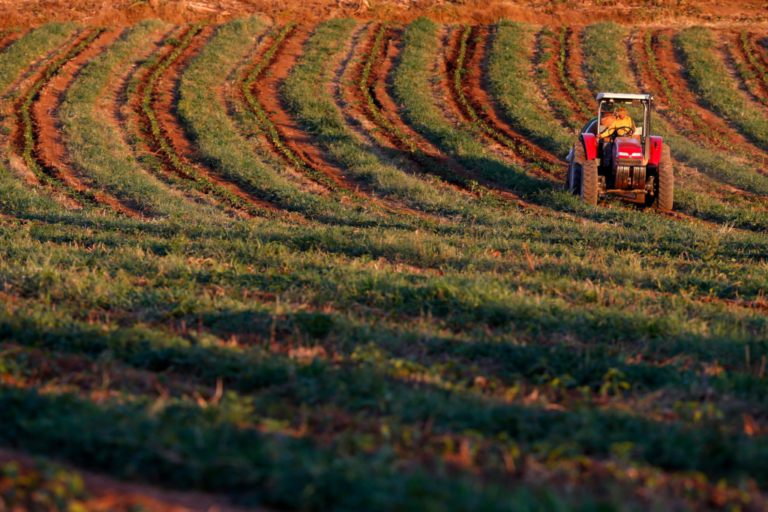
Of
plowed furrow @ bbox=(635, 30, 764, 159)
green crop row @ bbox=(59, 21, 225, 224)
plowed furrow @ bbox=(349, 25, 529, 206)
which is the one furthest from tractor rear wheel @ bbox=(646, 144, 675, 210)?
green crop row @ bbox=(59, 21, 225, 224)

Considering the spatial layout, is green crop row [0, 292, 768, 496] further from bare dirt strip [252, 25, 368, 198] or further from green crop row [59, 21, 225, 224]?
bare dirt strip [252, 25, 368, 198]

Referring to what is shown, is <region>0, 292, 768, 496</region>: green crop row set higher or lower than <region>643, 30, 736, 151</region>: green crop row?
lower

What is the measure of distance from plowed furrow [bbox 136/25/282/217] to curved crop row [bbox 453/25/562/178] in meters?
7.38

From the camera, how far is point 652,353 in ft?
14.8

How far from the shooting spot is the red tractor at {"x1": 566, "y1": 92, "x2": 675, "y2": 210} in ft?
39.1

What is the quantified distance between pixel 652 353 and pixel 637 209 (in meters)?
8.75

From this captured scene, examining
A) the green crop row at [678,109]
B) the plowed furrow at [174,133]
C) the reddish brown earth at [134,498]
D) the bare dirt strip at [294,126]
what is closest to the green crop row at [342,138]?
the bare dirt strip at [294,126]

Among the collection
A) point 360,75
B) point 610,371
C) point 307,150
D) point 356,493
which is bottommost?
point 356,493

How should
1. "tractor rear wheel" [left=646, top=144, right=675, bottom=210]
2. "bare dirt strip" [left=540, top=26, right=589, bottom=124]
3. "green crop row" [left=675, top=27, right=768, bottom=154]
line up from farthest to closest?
"bare dirt strip" [left=540, top=26, right=589, bottom=124] < "green crop row" [left=675, top=27, right=768, bottom=154] < "tractor rear wheel" [left=646, top=144, right=675, bottom=210]

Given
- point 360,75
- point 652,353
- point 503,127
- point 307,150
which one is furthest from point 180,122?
point 652,353

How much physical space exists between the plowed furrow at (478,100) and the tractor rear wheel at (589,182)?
9.47ft

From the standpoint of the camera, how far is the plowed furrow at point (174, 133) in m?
13.1

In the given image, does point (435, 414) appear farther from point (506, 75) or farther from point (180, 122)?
point (506, 75)

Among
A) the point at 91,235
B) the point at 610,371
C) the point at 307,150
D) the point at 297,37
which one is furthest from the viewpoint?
the point at 297,37
